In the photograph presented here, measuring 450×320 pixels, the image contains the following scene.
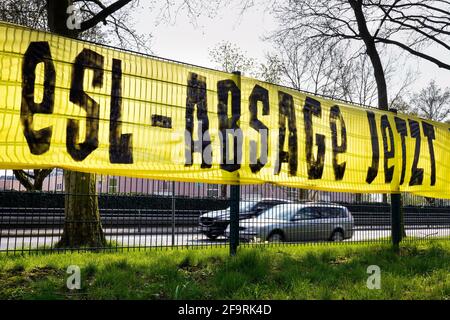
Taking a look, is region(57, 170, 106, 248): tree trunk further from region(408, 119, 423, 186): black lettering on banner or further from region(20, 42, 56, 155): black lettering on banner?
region(408, 119, 423, 186): black lettering on banner

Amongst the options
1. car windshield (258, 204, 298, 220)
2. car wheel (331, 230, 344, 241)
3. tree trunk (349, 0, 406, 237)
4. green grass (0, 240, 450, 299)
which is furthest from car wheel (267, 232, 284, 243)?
tree trunk (349, 0, 406, 237)

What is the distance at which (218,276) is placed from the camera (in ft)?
16.8

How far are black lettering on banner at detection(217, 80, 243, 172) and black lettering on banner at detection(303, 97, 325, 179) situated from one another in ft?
5.00

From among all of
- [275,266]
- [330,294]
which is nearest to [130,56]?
[275,266]

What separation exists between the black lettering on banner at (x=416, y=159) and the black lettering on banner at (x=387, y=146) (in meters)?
0.70

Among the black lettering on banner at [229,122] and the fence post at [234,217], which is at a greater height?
the black lettering on banner at [229,122]

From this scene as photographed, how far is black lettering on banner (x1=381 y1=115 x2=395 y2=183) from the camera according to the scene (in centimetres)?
865

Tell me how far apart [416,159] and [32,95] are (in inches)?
300

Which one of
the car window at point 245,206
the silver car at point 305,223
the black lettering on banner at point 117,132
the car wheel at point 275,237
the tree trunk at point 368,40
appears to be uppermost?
the tree trunk at point 368,40

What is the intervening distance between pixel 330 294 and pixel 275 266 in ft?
4.70

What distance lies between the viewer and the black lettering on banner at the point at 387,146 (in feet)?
Result: 28.4

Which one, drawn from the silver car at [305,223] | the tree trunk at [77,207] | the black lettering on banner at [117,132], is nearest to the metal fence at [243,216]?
the silver car at [305,223]

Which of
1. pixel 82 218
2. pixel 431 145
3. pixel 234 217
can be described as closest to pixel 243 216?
pixel 234 217

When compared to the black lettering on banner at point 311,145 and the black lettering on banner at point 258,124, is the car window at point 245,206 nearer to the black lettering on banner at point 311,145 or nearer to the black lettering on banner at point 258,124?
the black lettering on banner at point 311,145
